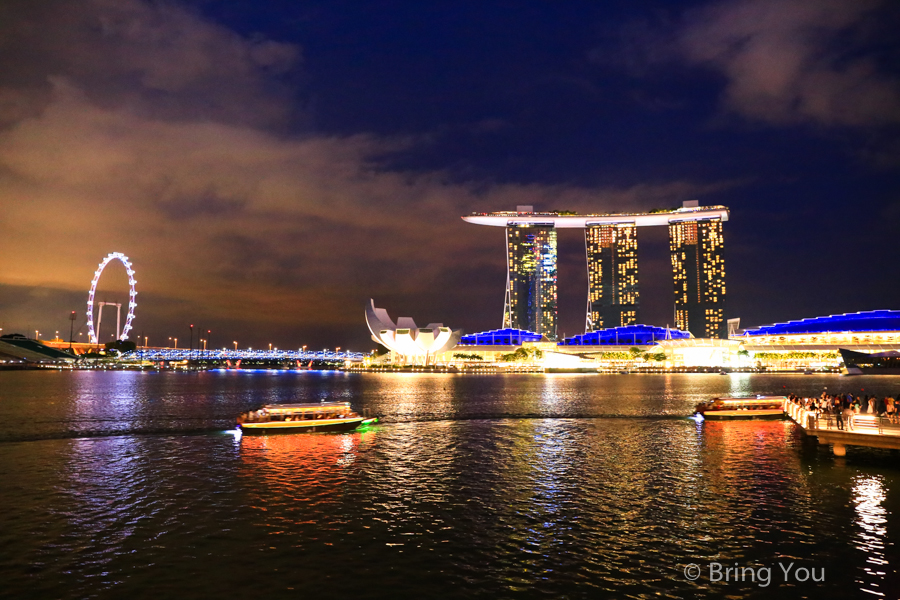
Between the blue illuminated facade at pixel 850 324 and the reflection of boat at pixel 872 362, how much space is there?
38.7ft

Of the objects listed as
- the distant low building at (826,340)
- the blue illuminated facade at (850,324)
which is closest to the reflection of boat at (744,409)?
the distant low building at (826,340)

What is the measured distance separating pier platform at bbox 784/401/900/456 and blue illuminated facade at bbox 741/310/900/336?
174 meters

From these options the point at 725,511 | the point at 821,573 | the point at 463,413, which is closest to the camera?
the point at 821,573

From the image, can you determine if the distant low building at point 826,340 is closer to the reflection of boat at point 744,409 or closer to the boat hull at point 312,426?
the reflection of boat at point 744,409

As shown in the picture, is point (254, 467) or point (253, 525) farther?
point (254, 467)

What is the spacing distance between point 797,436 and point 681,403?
82.7ft

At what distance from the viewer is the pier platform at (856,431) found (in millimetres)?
24844

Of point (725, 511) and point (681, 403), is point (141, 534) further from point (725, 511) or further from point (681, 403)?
point (681, 403)

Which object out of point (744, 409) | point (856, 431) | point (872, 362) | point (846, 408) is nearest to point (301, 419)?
point (856, 431)

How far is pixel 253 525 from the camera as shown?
17.3m

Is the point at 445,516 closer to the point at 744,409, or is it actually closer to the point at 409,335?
the point at 744,409

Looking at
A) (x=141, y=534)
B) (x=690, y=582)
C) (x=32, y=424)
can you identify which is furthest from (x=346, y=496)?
(x=32, y=424)

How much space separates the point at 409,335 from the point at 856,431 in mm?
166678

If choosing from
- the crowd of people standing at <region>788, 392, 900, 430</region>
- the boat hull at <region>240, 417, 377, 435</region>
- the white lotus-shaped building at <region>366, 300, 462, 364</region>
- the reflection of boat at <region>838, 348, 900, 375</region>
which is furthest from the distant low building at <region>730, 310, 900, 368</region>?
the boat hull at <region>240, 417, 377, 435</region>
